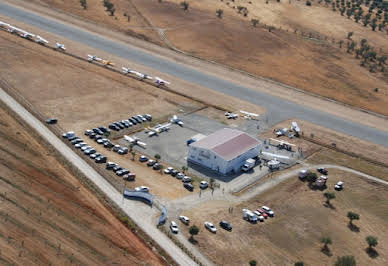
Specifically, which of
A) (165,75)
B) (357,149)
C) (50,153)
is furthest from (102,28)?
(357,149)

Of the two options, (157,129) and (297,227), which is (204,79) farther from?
(297,227)

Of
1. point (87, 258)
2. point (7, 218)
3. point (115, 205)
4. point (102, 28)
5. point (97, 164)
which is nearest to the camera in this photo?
point (87, 258)

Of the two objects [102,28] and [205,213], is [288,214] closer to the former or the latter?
[205,213]

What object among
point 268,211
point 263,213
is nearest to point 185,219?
point 263,213

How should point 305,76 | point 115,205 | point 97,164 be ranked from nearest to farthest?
point 115,205, point 97,164, point 305,76

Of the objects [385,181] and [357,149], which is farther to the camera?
[357,149]
